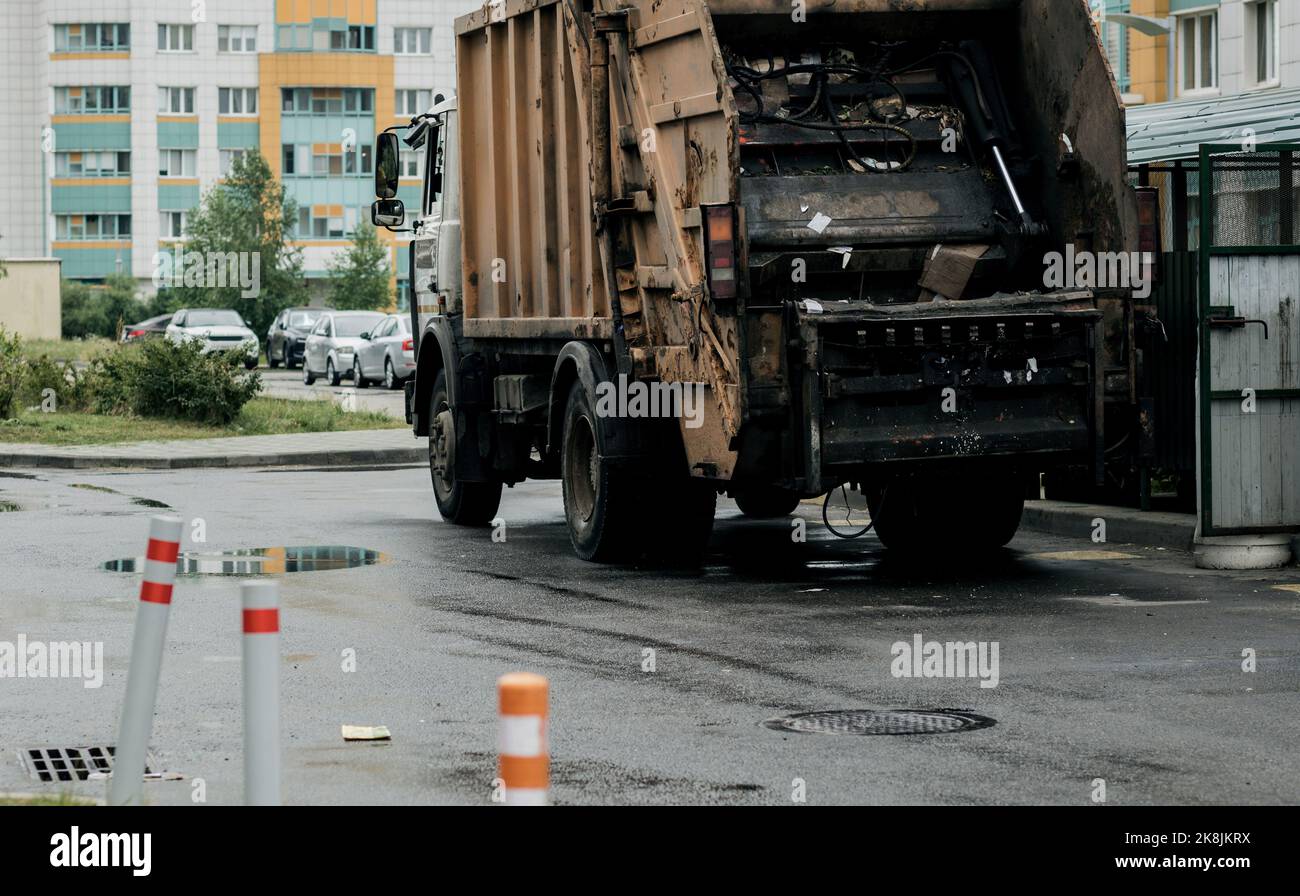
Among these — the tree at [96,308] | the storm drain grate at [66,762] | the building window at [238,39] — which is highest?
the building window at [238,39]

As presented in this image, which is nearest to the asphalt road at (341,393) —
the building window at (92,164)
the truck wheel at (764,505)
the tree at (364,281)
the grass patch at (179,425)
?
the grass patch at (179,425)

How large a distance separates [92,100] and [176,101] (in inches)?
147

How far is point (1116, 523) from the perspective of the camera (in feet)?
48.9

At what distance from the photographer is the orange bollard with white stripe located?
14.0ft

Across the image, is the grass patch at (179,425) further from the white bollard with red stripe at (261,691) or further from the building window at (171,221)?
the building window at (171,221)

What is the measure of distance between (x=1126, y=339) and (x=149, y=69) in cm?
8812

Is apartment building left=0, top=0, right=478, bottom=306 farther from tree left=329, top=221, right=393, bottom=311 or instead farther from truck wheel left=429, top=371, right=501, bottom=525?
truck wheel left=429, top=371, right=501, bottom=525

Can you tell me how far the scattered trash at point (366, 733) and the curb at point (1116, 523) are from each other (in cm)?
758

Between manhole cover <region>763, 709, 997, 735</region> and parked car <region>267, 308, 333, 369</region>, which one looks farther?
parked car <region>267, 308, 333, 369</region>

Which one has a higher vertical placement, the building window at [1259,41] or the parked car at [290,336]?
the building window at [1259,41]

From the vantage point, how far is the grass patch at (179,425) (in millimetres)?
26141

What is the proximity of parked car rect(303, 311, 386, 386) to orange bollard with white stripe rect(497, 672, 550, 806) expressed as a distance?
134 feet

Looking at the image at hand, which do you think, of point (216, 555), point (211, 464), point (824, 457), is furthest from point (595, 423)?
point (211, 464)

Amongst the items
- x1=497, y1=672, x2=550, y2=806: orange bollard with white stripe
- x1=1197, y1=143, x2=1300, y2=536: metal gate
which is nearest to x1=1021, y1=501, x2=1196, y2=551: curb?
x1=1197, y1=143, x2=1300, y2=536: metal gate
